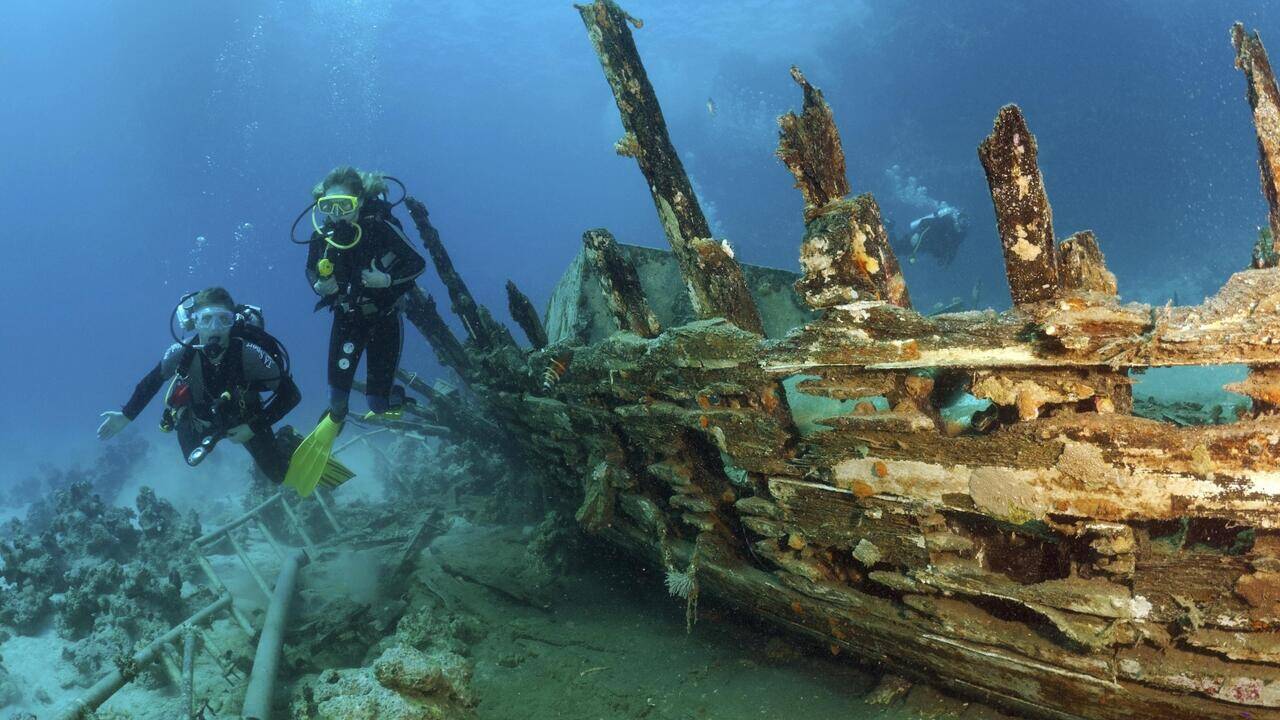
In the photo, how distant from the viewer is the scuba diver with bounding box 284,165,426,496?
6074 mm

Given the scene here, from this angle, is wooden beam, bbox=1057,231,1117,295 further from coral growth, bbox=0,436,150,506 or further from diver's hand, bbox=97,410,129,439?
coral growth, bbox=0,436,150,506

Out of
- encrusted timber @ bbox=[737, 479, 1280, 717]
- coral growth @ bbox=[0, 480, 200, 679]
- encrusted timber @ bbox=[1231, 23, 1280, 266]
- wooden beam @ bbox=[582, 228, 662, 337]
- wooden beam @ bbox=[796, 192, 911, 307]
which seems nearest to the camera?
encrusted timber @ bbox=[1231, 23, 1280, 266]

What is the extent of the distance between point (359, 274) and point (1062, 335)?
606 cm

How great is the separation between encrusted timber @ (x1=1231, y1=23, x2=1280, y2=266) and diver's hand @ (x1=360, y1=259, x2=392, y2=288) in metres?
6.24

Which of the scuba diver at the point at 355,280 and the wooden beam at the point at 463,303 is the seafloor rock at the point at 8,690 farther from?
the wooden beam at the point at 463,303

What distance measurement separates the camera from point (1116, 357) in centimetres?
215

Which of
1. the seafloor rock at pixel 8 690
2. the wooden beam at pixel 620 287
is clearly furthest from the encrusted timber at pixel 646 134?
the seafloor rock at pixel 8 690

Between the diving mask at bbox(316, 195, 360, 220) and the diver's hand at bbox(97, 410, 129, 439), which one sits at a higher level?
the diving mask at bbox(316, 195, 360, 220)

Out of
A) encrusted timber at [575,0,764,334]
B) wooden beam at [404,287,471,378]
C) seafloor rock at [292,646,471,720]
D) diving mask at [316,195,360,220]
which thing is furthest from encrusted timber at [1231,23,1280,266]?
wooden beam at [404,287,471,378]

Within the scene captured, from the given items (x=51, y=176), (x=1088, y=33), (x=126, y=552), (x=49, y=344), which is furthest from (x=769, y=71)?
(x=49, y=344)

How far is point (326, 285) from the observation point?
604 cm

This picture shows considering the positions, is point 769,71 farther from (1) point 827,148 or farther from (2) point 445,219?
(2) point 445,219

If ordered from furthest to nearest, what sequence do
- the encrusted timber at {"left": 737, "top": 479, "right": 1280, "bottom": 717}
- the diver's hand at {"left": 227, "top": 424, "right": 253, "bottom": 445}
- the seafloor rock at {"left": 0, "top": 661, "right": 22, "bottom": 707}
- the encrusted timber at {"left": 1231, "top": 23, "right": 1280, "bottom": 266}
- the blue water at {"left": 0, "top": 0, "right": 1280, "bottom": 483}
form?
the blue water at {"left": 0, "top": 0, "right": 1280, "bottom": 483} < the diver's hand at {"left": 227, "top": 424, "right": 253, "bottom": 445} < the seafloor rock at {"left": 0, "top": 661, "right": 22, "bottom": 707} < the encrusted timber at {"left": 737, "top": 479, "right": 1280, "bottom": 717} < the encrusted timber at {"left": 1231, "top": 23, "right": 1280, "bottom": 266}

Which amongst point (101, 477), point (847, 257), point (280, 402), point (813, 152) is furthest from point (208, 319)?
point (101, 477)
